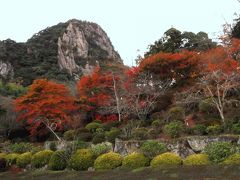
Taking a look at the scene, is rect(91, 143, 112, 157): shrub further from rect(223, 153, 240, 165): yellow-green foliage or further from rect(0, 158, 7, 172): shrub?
rect(223, 153, 240, 165): yellow-green foliage

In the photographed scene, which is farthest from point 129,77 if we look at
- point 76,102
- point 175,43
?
point 175,43

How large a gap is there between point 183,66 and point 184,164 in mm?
18907

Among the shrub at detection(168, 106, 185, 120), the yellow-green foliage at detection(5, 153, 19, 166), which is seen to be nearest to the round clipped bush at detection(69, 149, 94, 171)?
the yellow-green foliage at detection(5, 153, 19, 166)

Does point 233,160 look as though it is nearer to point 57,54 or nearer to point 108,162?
point 108,162

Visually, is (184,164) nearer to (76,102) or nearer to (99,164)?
(99,164)

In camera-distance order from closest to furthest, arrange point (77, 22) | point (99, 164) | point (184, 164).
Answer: point (184, 164), point (99, 164), point (77, 22)

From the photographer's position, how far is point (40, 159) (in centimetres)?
3022

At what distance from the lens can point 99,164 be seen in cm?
2559

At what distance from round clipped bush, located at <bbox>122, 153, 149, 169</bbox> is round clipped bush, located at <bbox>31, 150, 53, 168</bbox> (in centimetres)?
814

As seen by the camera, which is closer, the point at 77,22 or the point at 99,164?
the point at 99,164

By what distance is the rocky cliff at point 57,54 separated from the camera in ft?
269

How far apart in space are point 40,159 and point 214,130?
14222mm

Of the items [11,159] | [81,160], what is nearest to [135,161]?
[81,160]

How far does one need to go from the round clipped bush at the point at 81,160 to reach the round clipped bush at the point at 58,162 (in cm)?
93
